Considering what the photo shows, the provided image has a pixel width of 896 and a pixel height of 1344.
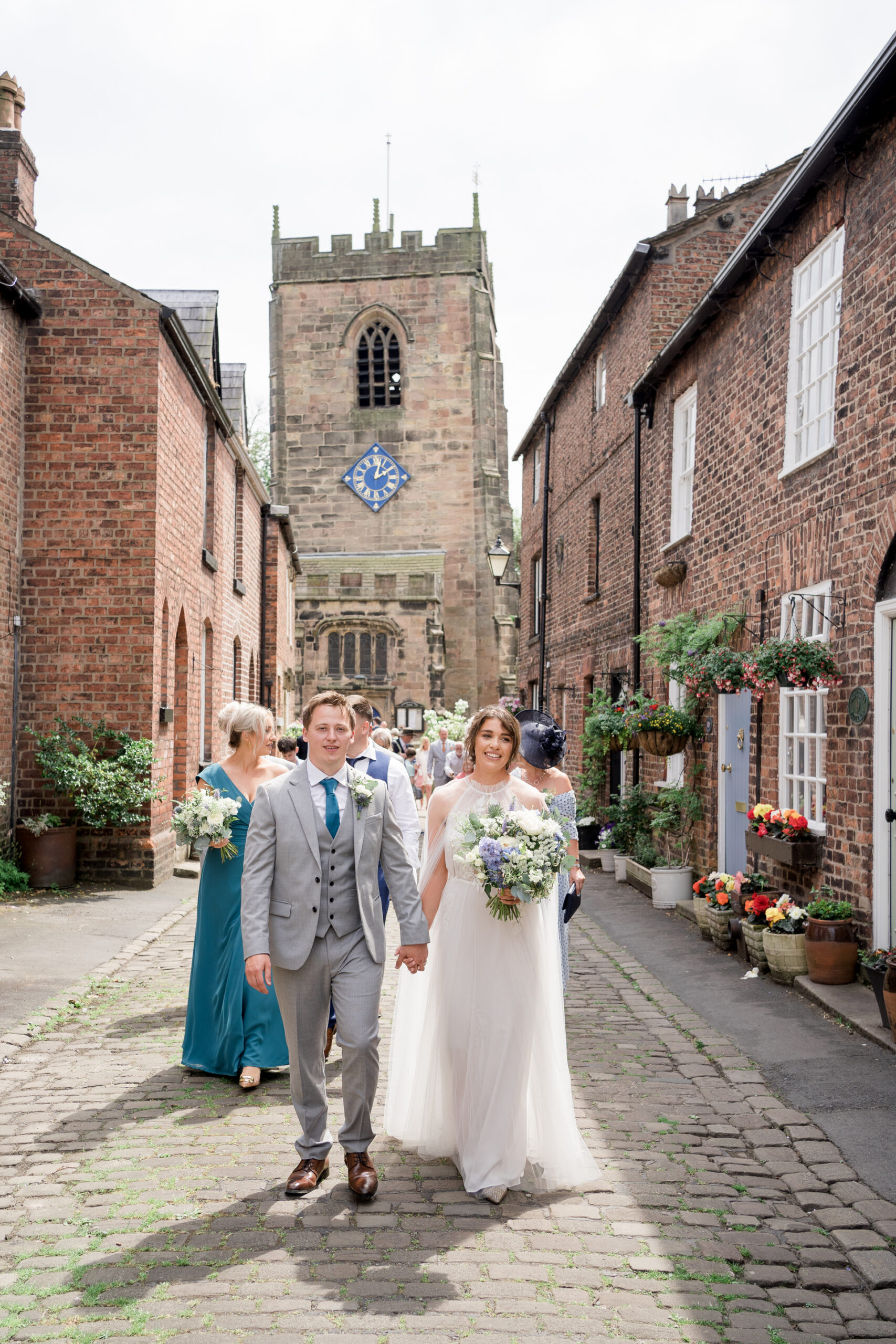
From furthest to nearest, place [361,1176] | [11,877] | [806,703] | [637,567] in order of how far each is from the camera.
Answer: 1. [637,567]
2. [11,877]
3. [806,703]
4. [361,1176]

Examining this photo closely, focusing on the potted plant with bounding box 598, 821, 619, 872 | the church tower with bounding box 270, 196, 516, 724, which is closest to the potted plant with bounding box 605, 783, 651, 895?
the potted plant with bounding box 598, 821, 619, 872

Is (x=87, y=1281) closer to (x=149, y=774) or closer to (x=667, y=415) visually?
(x=149, y=774)

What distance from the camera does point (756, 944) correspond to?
827 cm

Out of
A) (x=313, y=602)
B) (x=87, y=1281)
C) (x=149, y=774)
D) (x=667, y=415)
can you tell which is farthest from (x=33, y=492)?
(x=313, y=602)

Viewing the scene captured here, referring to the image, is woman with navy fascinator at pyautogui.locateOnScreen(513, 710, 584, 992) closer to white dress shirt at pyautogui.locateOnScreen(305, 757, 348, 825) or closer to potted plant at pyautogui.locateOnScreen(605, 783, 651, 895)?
white dress shirt at pyautogui.locateOnScreen(305, 757, 348, 825)

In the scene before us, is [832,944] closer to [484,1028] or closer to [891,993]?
[891,993]

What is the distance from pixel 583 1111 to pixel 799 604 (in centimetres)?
474

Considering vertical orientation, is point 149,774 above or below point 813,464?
below

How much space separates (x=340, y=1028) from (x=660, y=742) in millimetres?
7738

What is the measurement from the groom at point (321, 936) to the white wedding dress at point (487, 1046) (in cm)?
26

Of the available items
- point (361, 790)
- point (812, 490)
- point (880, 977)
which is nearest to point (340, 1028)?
point (361, 790)

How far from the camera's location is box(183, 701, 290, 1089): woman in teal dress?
5812 millimetres

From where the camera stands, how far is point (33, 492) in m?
12.2

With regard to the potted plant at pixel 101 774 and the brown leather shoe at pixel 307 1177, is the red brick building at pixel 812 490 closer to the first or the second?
the brown leather shoe at pixel 307 1177
